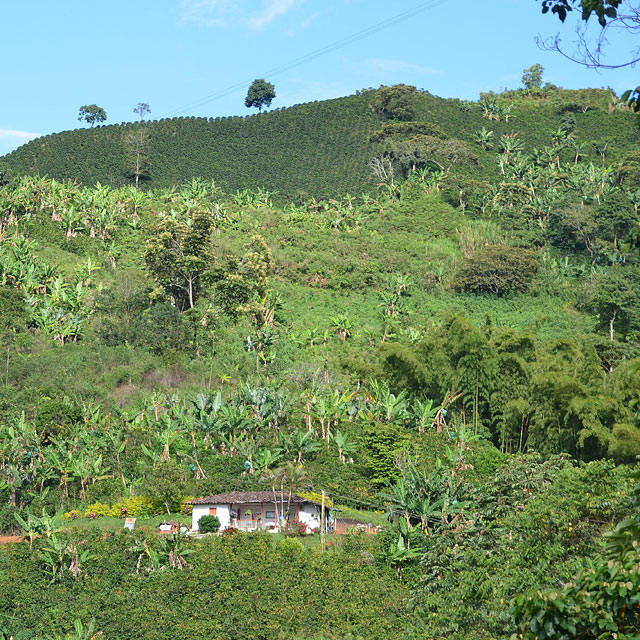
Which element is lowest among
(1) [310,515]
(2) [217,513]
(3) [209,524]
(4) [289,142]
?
(1) [310,515]

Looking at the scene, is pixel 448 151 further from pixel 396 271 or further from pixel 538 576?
pixel 538 576

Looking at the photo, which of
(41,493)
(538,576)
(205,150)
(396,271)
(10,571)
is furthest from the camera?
(205,150)

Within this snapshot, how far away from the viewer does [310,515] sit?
2806 cm

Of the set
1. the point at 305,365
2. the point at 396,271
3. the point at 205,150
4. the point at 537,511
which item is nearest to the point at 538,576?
the point at 537,511

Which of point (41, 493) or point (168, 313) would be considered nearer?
point (41, 493)

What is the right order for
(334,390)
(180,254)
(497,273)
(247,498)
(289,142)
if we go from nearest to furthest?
(247,498), (334,390), (180,254), (497,273), (289,142)

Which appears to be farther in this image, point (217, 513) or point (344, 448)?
point (344, 448)

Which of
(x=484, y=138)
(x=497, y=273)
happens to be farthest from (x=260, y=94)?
(x=497, y=273)

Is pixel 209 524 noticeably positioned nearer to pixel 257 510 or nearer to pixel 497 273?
pixel 257 510

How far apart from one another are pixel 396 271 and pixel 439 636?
37390 millimetres

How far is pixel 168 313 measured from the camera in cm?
4172

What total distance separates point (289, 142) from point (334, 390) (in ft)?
151

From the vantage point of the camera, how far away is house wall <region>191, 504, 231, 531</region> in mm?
27734

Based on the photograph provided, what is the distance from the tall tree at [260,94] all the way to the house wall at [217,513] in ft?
219
